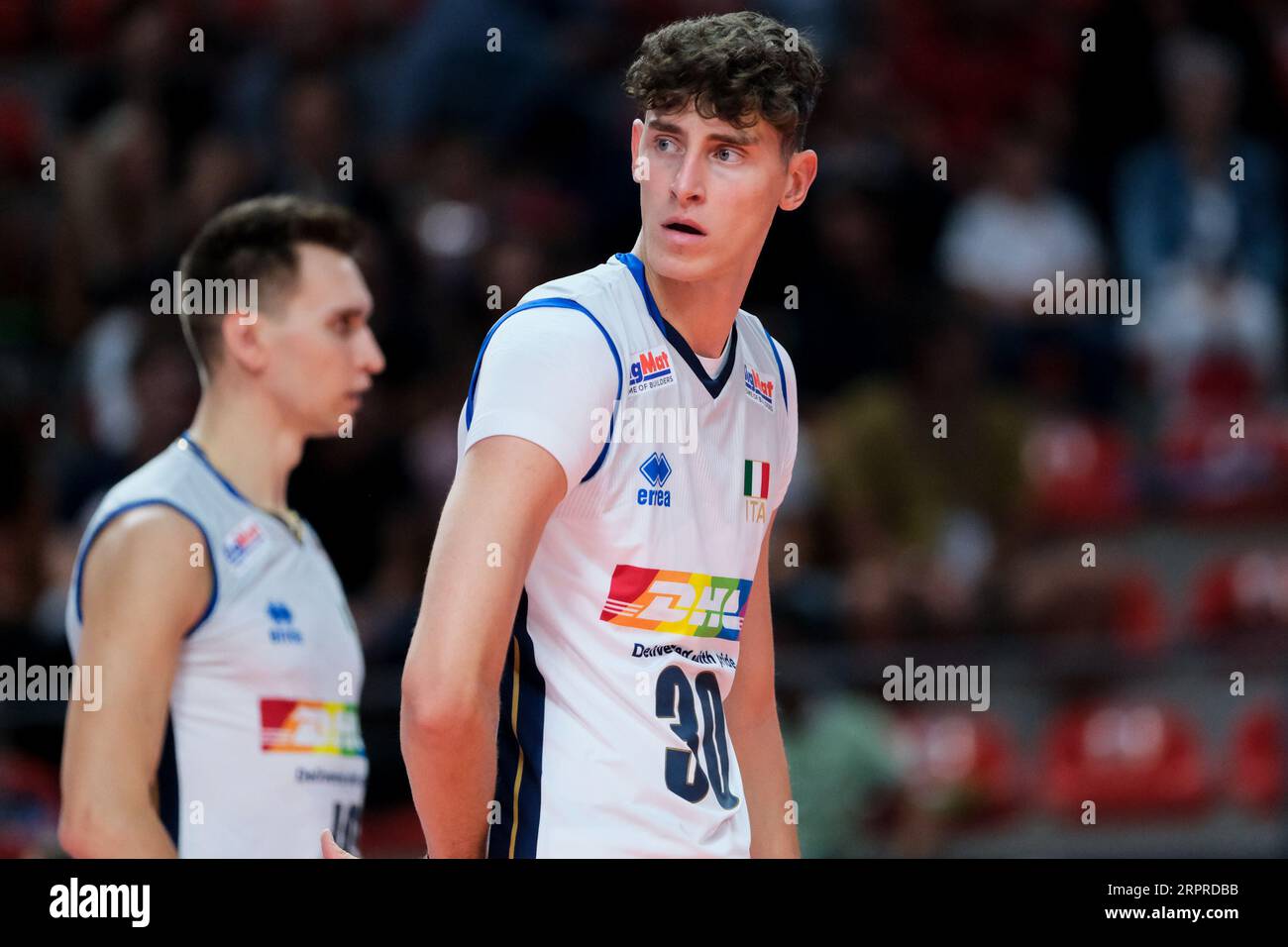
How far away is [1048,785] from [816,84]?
547 cm

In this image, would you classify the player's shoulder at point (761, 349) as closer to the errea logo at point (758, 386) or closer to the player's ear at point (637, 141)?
the errea logo at point (758, 386)

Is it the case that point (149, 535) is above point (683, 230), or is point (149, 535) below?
below

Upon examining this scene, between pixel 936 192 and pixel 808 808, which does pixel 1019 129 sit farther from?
pixel 808 808


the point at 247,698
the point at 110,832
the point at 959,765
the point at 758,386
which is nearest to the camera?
the point at 758,386

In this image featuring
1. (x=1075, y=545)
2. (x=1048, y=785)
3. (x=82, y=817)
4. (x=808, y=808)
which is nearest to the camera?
(x=82, y=817)

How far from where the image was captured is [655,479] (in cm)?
312

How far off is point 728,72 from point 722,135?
0.11 meters

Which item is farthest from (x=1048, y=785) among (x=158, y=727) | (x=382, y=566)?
(x=158, y=727)

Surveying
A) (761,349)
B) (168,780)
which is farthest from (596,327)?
(168,780)

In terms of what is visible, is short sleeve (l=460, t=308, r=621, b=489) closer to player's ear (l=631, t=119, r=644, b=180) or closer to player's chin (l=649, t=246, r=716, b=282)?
player's chin (l=649, t=246, r=716, b=282)

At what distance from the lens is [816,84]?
333cm

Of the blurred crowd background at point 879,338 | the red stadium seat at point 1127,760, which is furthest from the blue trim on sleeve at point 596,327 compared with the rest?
the red stadium seat at point 1127,760

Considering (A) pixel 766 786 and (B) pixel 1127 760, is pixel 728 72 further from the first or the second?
(B) pixel 1127 760

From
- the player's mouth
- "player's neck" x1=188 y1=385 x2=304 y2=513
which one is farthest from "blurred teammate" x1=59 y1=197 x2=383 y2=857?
the player's mouth
